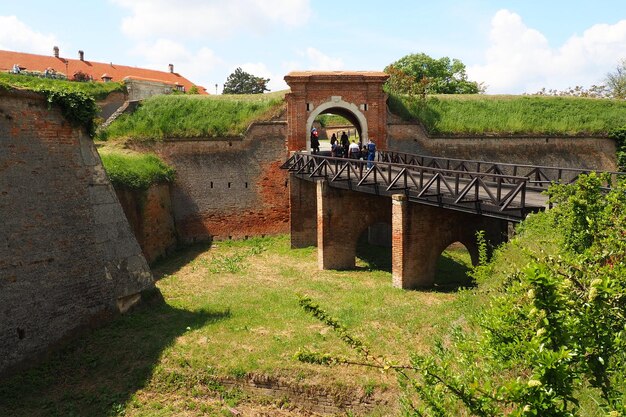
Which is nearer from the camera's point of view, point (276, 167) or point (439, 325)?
point (439, 325)

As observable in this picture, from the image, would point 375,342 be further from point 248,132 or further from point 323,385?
point 248,132

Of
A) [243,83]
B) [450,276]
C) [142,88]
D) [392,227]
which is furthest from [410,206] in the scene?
[243,83]

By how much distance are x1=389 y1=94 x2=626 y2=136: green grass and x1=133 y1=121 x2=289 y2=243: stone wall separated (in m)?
5.77

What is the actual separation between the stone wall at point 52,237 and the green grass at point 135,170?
4.86 m

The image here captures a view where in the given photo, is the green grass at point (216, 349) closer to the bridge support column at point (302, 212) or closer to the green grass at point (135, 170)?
the green grass at point (135, 170)

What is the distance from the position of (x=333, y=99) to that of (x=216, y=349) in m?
12.9

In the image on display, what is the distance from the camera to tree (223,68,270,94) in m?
59.3

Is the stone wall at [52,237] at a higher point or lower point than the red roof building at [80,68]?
lower

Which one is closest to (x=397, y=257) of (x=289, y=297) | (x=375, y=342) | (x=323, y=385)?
(x=289, y=297)

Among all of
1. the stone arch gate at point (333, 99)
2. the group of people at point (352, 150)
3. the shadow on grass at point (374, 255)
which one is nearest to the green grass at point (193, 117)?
the stone arch gate at point (333, 99)

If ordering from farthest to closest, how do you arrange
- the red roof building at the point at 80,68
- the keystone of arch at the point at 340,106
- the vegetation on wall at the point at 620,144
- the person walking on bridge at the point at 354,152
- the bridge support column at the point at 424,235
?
the red roof building at the point at 80,68, the vegetation on wall at the point at 620,144, the keystone of arch at the point at 340,106, the person walking on bridge at the point at 354,152, the bridge support column at the point at 424,235

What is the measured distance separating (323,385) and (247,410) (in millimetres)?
1368

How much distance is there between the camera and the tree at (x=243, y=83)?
59.3 meters

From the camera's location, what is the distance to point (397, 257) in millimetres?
12789
